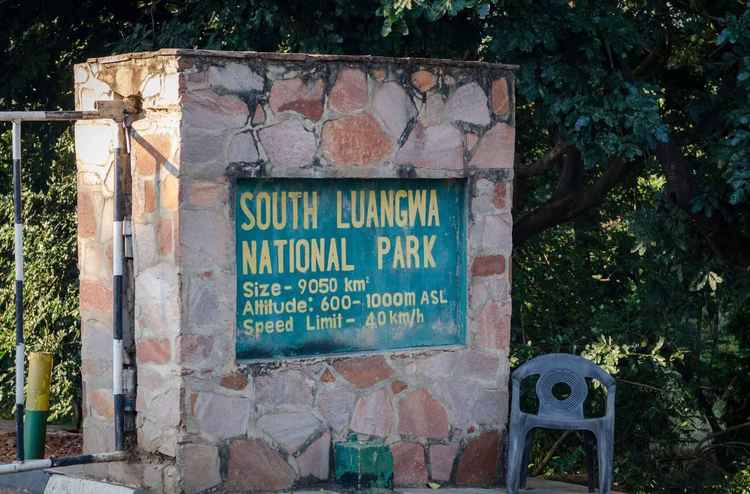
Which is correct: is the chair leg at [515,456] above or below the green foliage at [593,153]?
below

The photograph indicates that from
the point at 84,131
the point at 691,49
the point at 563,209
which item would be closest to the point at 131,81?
the point at 84,131

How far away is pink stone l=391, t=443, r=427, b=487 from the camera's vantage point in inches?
244

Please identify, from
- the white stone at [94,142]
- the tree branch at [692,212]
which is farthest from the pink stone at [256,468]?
the tree branch at [692,212]

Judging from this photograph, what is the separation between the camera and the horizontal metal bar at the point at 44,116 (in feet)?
17.7

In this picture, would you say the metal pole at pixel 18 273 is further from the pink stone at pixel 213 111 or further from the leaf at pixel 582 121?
the leaf at pixel 582 121

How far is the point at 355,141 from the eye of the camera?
5.98m

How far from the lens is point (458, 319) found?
6.43 meters

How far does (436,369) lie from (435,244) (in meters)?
Result: 0.63

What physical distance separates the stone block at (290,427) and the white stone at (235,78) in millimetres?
1503

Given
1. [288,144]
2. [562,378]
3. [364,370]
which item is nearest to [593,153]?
[562,378]

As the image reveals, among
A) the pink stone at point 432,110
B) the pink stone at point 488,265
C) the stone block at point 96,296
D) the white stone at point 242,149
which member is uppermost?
the pink stone at point 432,110

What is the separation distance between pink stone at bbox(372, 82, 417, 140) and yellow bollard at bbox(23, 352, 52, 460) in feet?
6.45

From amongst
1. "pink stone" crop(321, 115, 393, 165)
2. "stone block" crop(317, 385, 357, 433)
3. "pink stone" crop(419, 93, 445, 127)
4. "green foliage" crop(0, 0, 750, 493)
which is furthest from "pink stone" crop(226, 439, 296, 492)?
"green foliage" crop(0, 0, 750, 493)

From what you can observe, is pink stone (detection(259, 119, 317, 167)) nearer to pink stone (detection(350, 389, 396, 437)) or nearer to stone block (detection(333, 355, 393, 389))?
stone block (detection(333, 355, 393, 389))
